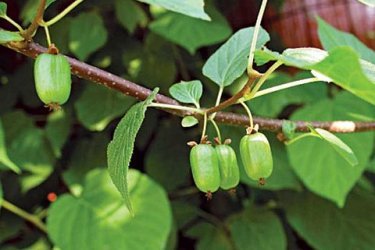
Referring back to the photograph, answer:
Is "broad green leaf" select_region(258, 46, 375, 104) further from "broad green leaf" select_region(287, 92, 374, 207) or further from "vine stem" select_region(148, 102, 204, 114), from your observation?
"broad green leaf" select_region(287, 92, 374, 207)

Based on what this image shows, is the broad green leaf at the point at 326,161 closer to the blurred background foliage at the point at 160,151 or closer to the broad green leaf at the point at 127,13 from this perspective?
the blurred background foliage at the point at 160,151

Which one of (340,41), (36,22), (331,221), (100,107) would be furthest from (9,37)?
(331,221)

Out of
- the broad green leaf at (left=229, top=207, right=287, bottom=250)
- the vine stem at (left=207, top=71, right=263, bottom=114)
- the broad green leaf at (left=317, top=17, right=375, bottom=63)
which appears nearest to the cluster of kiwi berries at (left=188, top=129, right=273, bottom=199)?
the vine stem at (left=207, top=71, right=263, bottom=114)

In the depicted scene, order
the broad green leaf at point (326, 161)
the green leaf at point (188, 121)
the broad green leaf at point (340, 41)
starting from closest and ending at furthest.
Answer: the green leaf at point (188, 121)
the broad green leaf at point (340, 41)
the broad green leaf at point (326, 161)

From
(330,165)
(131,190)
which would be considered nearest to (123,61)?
(131,190)

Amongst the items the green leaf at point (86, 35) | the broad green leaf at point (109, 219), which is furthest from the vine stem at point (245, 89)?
the green leaf at point (86, 35)

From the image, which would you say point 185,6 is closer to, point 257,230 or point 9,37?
point 9,37
